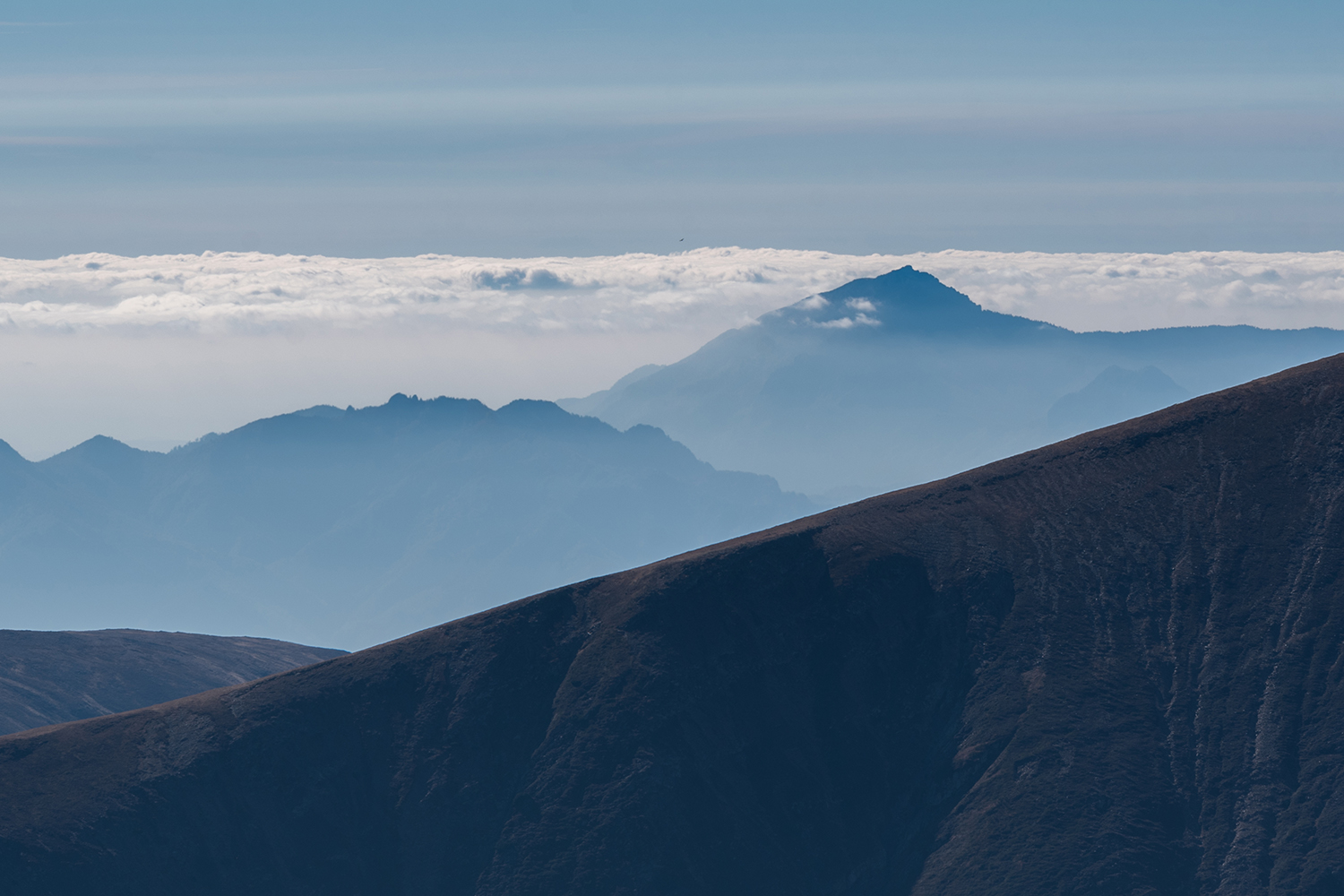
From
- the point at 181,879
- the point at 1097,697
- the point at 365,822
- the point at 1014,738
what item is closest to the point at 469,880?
the point at 365,822

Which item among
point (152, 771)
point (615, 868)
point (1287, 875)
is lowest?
Answer: point (1287, 875)

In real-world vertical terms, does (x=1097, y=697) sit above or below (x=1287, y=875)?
above

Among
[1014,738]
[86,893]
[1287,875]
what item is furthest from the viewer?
[1014,738]

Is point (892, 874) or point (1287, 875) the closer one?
point (1287, 875)

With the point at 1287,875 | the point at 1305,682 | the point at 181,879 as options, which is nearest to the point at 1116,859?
the point at 1287,875

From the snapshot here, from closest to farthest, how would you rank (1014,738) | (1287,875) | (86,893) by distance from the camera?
(1287,875) → (86,893) → (1014,738)

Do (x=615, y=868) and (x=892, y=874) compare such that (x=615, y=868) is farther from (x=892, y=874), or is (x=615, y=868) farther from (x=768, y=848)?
(x=892, y=874)

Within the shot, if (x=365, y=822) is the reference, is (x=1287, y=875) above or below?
below

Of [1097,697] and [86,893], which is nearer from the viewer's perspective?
Result: [86,893]

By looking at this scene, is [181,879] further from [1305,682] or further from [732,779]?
[1305,682]
